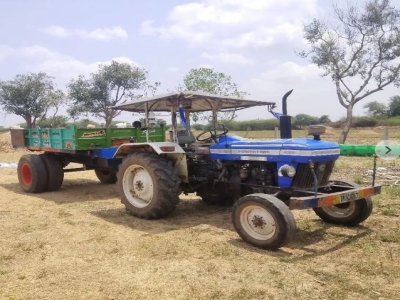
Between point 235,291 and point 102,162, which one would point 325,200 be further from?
point 102,162

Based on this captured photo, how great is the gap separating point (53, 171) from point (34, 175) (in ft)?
1.27

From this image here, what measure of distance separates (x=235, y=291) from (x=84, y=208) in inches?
168

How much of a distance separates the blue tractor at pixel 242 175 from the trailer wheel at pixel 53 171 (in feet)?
8.51

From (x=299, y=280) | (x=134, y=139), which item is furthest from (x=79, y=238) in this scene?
(x=134, y=139)

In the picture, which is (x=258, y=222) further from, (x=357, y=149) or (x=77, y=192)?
(x=357, y=149)

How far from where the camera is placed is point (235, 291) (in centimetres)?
346

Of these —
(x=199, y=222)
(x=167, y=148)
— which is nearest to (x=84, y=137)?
(x=167, y=148)

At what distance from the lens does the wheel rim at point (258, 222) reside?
4664 mm

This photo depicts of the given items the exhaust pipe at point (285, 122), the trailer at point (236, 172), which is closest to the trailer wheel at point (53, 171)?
the trailer at point (236, 172)

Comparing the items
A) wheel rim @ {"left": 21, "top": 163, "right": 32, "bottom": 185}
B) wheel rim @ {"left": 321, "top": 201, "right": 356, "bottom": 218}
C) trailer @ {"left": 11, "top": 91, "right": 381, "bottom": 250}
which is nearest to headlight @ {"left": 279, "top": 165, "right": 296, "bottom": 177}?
trailer @ {"left": 11, "top": 91, "right": 381, "bottom": 250}

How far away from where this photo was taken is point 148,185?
20.6 ft

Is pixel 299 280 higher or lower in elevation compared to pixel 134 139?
lower

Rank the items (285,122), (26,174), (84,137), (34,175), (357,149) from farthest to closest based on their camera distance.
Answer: (357,149), (26,174), (34,175), (84,137), (285,122)

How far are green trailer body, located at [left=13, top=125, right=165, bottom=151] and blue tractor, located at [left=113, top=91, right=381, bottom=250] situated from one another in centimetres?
142
